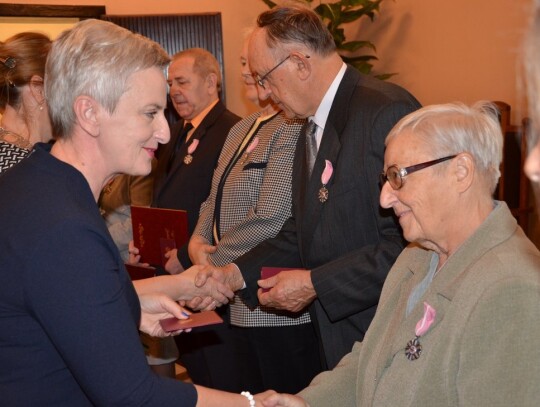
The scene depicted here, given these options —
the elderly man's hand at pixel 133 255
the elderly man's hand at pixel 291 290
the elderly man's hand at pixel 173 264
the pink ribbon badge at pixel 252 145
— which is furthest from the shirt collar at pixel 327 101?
the elderly man's hand at pixel 133 255

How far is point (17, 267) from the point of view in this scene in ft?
5.53

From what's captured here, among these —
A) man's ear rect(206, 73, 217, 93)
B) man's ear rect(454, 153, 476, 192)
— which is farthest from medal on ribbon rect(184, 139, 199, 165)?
man's ear rect(454, 153, 476, 192)

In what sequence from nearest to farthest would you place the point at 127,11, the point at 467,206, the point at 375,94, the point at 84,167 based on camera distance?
the point at 84,167 → the point at 467,206 → the point at 375,94 → the point at 127,11

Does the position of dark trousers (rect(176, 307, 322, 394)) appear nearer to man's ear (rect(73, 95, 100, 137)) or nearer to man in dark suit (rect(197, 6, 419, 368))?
man in dark suit (rect(197, 6, 419, 368))

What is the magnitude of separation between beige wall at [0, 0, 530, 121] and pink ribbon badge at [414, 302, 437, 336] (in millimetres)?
2785

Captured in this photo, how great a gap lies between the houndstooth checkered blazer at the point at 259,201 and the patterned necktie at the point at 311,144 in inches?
12.6

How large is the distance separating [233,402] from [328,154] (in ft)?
3.84

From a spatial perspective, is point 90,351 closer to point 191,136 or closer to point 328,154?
point 328,154

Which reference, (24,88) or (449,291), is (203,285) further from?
Answer: (449,291)

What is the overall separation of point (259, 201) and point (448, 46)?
2604mm

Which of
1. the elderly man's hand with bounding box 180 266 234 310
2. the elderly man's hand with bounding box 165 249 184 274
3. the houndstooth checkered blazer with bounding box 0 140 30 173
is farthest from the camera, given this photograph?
the elderly man's hand with bounding box 165 249 184 274

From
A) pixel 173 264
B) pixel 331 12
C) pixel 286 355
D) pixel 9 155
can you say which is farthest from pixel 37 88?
pixel 331 12

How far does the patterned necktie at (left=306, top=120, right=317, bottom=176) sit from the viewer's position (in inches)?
120

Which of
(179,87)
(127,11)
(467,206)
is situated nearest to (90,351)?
(467,206)
